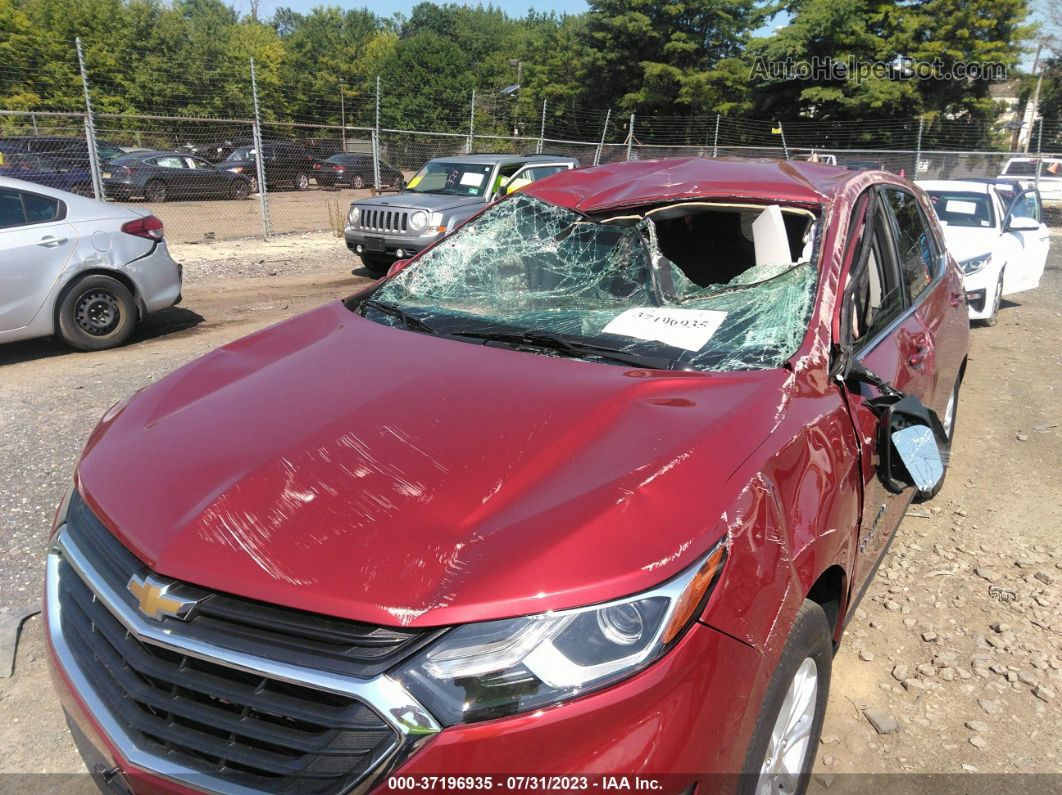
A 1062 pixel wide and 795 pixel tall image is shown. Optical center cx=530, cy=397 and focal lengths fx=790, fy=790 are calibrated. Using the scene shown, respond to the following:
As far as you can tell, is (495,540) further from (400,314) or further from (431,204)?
(431,204)

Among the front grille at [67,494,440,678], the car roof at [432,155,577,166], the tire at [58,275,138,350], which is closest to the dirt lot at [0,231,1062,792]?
the tire at [58,275,138,350]

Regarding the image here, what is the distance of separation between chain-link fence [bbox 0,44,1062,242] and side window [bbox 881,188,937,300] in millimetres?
4320

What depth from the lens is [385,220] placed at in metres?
10.7

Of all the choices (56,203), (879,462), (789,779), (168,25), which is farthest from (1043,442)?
(168,25)

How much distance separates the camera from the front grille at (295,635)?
145cm

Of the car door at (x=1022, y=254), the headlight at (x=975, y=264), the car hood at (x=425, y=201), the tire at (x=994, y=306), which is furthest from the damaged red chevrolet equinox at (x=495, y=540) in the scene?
the car hood at (x=425, y=201)

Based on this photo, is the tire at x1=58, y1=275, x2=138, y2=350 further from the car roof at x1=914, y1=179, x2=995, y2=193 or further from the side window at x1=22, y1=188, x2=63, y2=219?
the car roof at x1=914, y1=179, x2=995, y2=193

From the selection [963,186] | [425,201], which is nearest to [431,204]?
[425,201]

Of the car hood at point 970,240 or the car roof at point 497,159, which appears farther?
the car roof at point 497,159

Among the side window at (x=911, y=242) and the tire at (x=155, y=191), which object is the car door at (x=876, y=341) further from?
the tire at (x=155, y=191)

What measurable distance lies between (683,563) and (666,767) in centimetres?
37

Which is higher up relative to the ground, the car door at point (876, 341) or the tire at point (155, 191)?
the car door at point (876, 341)

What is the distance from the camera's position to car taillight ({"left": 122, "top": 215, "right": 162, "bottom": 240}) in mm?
7098

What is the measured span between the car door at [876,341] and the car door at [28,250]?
20.7 ft
